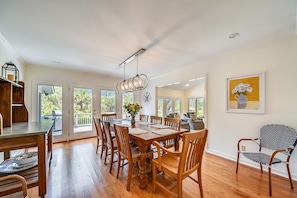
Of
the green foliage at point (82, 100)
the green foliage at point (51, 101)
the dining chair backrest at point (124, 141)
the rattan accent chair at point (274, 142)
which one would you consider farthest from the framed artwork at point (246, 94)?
the green foliage at point (51, 101)

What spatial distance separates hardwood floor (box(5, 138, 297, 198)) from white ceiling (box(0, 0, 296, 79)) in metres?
2.44

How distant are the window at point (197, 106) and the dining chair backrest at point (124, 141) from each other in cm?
740

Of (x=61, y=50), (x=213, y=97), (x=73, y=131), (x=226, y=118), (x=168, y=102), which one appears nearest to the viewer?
(x=61, y=50)

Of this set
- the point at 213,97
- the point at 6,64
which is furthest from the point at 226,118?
the point at 6,64

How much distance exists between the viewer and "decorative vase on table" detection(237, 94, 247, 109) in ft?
8.97

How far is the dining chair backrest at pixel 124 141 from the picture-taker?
191 centimetres

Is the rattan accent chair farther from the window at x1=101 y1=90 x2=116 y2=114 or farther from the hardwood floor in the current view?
the window at x1=101 y1=90 x2=116 y2=114

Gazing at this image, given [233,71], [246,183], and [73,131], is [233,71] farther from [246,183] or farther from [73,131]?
[73,131]

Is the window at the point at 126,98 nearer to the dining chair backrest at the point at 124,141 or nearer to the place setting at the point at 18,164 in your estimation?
the dining chair backrest at the point at 124,141

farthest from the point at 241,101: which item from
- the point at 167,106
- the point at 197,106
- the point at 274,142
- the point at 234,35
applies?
the point at 197,106

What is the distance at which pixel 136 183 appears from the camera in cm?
209

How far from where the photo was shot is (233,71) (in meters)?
2.91

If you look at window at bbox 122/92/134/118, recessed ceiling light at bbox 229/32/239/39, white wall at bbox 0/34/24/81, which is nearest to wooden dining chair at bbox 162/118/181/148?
recessed ceiling light at bbox 229/32/239/39

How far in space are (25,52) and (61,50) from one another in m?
0.91
